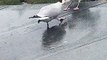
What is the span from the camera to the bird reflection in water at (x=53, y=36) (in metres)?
4.87

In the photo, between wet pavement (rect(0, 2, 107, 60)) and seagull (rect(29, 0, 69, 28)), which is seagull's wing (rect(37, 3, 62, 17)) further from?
wet pavement (rect(0, 2, 107, 60))

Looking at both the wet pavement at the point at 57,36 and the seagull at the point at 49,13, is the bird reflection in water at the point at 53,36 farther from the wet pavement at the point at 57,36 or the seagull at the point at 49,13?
the seagull at the point at 49,13

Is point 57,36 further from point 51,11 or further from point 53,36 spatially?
point 51,11

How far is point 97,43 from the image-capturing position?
15.3 feet

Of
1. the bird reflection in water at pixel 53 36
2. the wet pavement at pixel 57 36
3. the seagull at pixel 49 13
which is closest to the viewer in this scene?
the wet pavement at pixel 57 36

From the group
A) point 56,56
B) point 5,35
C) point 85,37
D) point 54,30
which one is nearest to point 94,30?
point 85,37

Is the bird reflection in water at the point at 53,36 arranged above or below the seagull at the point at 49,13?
below

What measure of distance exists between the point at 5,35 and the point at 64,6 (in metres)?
1.37

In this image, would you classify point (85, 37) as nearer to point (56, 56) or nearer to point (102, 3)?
point (56, 56)

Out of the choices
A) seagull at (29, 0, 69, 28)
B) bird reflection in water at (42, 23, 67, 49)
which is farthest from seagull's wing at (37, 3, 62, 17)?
bird reflection in water at (42, 23, 67, 49)

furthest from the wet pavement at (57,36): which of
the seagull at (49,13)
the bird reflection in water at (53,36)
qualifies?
the seagull at (49,13)

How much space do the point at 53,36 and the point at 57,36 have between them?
0.06m

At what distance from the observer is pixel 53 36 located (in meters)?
5.15

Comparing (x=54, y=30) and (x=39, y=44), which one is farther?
(x=54, y=30)
